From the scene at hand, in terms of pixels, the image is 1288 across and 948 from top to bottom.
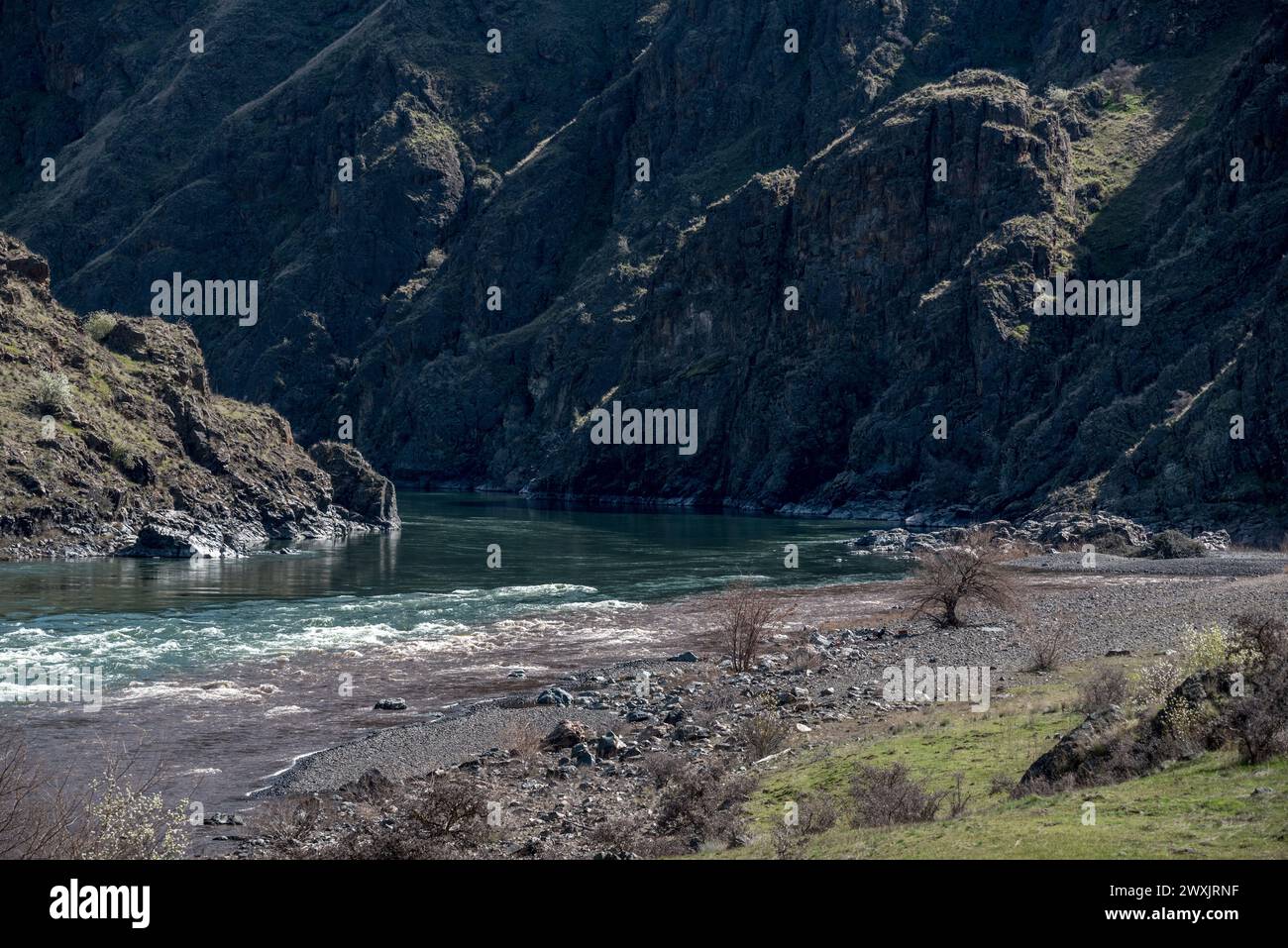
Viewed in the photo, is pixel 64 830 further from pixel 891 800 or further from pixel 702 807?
pixel 891 800

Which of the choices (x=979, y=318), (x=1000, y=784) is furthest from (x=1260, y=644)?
(x=979, y=318)

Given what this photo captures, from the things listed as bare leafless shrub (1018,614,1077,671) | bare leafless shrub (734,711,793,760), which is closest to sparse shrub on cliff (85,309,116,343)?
bare leafless shrub (1018,614,1077,671)

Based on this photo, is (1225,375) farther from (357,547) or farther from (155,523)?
(155,523)

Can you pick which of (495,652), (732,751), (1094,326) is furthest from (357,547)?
(1094,326)

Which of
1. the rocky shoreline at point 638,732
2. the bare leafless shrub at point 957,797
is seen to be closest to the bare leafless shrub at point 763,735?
the rocky shoreline at point 638,732

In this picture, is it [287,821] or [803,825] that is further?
[287,821]
